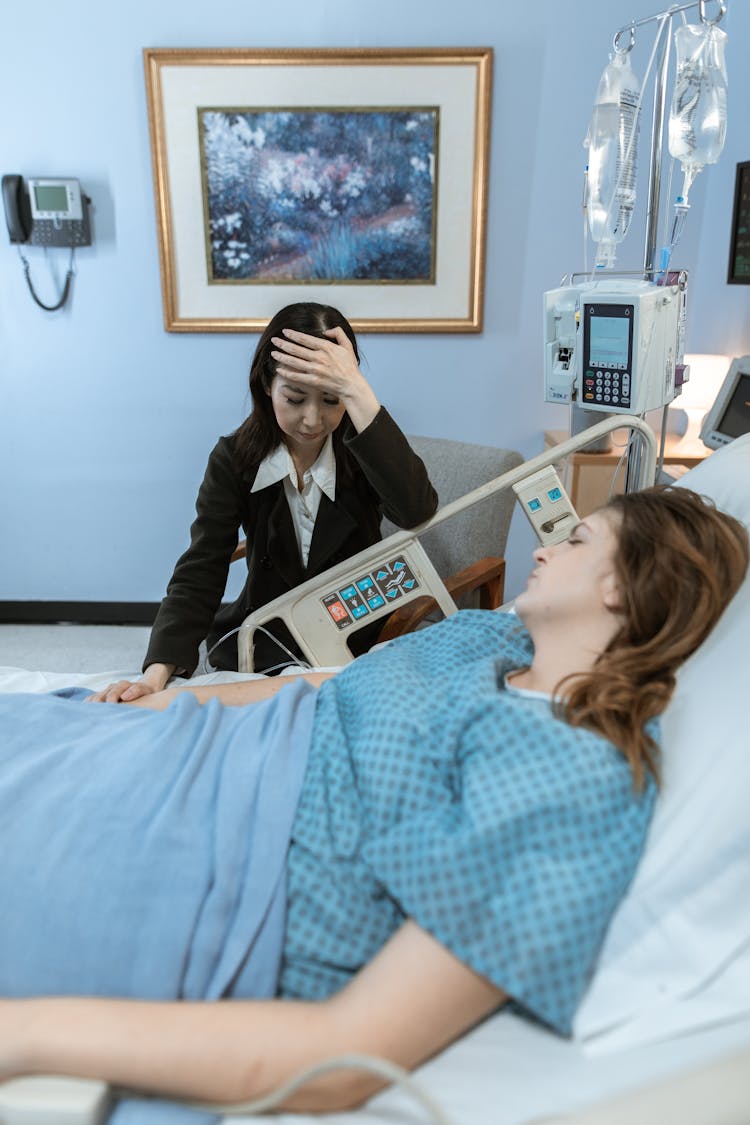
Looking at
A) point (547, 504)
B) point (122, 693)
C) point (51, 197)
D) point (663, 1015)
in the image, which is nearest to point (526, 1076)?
point (663, 1015)

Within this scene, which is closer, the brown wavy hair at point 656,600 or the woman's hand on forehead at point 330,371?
the brown wavy hair at point 656,600

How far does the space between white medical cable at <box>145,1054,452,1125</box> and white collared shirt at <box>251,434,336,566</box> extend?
1348 millimetres

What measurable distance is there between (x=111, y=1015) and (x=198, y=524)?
127 centimetres

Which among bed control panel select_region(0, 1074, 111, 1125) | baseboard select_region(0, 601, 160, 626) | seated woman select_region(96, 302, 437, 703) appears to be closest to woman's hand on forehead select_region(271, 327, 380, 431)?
seated woman select_region(96, 302, 437, 703)

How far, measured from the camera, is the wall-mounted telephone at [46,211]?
294cm

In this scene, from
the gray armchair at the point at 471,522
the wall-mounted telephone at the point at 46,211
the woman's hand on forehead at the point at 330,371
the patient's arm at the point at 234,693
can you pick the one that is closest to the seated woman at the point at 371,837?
the patient's arm at the point at 234,693

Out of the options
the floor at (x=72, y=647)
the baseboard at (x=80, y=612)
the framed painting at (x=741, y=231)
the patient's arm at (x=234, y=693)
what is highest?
the framed painting at (x=741, y=231)

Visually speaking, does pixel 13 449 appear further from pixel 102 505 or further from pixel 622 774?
pixel 622 774

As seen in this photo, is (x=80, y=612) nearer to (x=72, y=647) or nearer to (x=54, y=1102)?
(x=72, y=647)

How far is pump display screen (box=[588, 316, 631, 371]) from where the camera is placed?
69.6 inches

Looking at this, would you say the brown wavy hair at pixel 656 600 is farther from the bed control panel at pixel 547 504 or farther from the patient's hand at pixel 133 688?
the patient's hand at pixel 133 688

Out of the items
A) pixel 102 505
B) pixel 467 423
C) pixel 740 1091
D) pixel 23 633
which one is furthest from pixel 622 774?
pixel 23 633

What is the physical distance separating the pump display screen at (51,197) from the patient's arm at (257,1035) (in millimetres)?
2788

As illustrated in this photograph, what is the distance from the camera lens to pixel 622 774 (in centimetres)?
94
